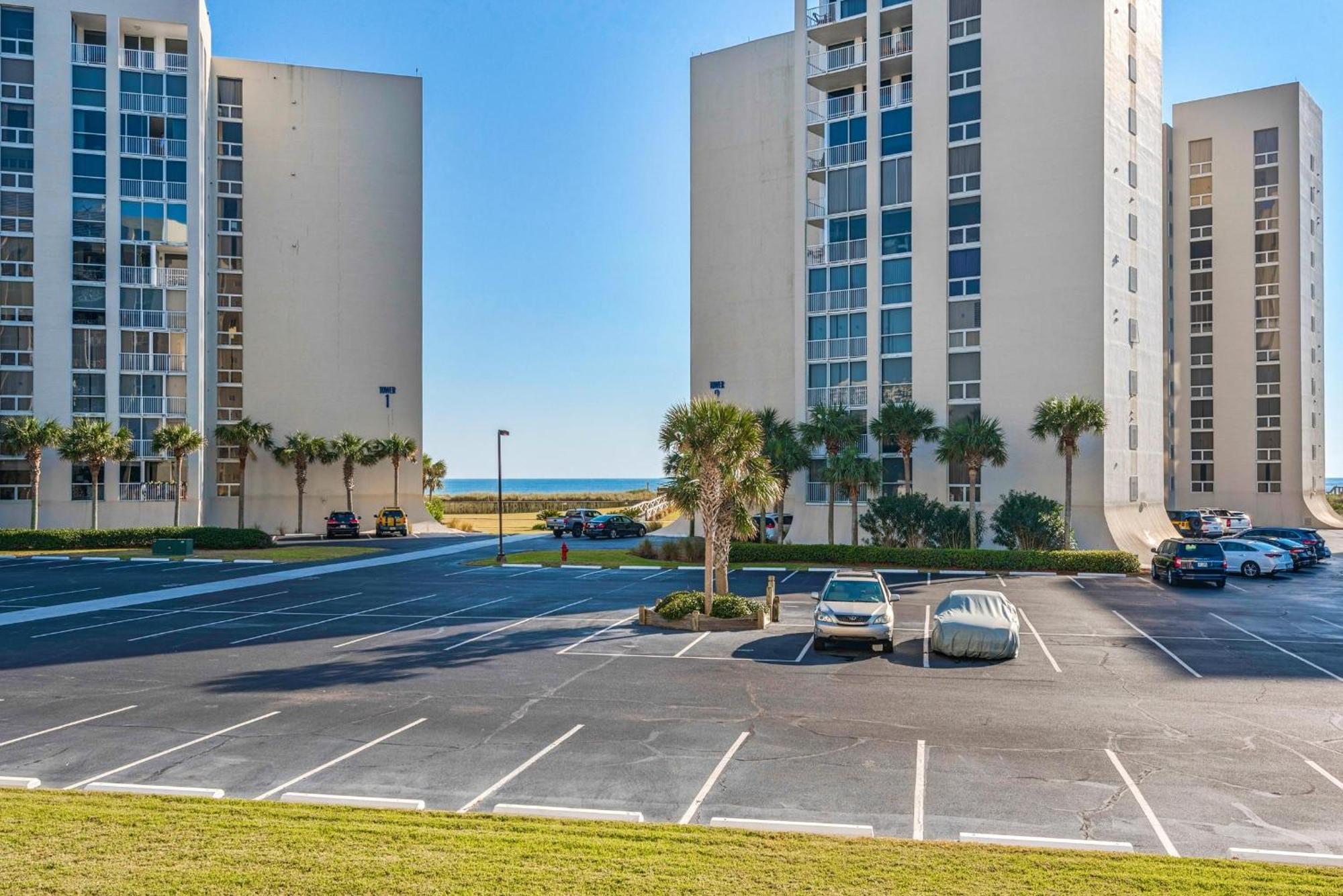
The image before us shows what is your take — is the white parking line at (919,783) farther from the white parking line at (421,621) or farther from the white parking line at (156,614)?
the white parking line at (156,614)

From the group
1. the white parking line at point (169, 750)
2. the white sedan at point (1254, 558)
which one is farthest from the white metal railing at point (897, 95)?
the white parking line at point (169, 750)

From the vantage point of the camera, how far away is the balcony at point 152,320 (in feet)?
191

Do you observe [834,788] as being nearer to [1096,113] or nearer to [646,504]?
[1096,113]

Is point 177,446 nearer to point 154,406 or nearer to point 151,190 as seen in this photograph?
point 154,406

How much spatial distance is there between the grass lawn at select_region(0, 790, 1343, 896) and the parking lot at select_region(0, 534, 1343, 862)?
96cm

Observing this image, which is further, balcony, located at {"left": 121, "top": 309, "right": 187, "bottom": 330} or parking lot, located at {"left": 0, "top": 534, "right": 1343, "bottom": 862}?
balcony, located at {"left": 121, "top": 309, "right": 187, "bottom": 330}

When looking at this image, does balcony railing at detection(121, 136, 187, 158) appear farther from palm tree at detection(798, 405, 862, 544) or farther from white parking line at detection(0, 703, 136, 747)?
white parking line at detection(0, 703, 136, 747)

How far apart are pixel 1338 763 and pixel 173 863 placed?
14427 millimetres

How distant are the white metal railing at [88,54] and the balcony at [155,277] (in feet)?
39.8

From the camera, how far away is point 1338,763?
13.4 metres

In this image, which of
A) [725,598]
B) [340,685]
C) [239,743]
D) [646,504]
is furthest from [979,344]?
[239,743]

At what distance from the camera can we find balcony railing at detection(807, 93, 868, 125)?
54.0 m

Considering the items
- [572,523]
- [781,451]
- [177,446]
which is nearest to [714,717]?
[781,451]

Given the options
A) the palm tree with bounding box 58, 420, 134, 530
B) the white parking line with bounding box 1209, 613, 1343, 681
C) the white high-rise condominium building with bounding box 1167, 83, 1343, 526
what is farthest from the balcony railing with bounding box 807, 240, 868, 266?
the palm tree with bounding box 58, 420, 134, 530
